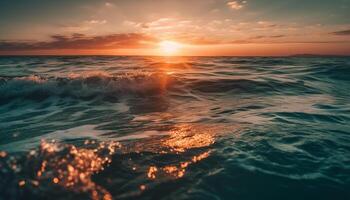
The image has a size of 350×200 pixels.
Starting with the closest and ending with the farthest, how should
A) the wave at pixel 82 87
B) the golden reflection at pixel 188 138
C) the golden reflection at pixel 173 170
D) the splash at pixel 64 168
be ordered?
1. the splash at pixel 64 168
2. the golden reflection at pixel 173 170
3. the golden reflection at pixel 188 138
4. the wave at pixel 82 87

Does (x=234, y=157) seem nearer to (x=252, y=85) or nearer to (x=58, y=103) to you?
(x=58, y=103)

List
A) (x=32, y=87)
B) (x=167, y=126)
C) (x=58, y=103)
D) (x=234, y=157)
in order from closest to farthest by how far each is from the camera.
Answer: (x=234, y=157) → (x=167, y=126) → (x=58, y=103) → (x=32, y=87)

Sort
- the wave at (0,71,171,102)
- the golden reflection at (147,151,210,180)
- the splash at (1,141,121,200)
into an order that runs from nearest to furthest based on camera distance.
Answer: the splash at (1,141,121,200) < the golden reflection at (147,151,210,180) < the wave at (0,71,171,102)

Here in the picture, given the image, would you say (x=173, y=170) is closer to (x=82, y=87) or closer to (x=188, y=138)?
(x=188, y=138)

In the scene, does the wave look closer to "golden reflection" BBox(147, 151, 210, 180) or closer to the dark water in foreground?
the dark water in foreground

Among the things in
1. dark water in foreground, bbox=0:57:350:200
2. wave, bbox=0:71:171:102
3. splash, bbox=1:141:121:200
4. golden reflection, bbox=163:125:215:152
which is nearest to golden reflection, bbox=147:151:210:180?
dark water in foreground, bbox=0:57:350:200

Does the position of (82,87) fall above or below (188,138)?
above

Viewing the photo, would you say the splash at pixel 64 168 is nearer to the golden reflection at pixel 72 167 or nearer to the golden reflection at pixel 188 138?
the golden reflection at pixel 72 167

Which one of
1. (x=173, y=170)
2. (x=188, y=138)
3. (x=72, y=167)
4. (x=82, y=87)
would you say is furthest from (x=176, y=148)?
(x=82, y=87)

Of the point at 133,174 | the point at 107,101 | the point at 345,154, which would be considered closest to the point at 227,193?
the point at 133,174

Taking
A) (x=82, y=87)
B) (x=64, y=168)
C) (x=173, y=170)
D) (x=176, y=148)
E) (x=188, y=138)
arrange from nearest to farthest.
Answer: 1. (x=64, y=168)
2. (x=173, y=170)
3. (x=176, y=148)
4. (x=188, y=138)
5. (x=82, y=87)

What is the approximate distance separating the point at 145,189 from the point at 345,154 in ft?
10.1

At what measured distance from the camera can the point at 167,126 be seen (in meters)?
6.00

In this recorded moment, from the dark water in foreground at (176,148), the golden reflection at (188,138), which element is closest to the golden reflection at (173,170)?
the dark water in foreground at (176,148)
